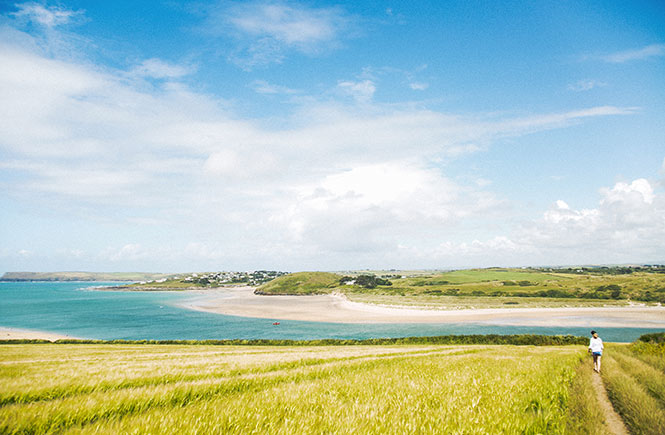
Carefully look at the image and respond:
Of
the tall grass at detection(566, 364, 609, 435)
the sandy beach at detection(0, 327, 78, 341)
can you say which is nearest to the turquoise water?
the sandy beach at detection(0, 327, 78, 341)

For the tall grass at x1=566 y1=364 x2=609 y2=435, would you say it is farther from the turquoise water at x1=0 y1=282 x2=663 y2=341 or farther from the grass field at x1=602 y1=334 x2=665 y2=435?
the turquoise water at x1=0 y1=282 x2=663 y2=341

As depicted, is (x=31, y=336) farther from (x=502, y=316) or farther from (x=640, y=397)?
(x=502, y=316)

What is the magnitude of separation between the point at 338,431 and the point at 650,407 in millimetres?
8636

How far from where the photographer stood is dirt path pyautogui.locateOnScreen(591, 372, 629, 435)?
7.24 meters

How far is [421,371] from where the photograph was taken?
10.5m

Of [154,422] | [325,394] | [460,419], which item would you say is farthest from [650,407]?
[154,422]

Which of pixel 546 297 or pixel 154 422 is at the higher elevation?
pixel 154 422

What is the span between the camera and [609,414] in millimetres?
8477

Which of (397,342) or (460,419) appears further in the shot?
(397,342)

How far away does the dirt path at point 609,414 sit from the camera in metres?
7.24

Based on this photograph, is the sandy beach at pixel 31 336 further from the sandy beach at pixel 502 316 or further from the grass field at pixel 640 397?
the grass field at pixel 640 397

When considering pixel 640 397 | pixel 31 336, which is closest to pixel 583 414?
pixel 640 397

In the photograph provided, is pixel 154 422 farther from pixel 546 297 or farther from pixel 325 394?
pixel 546 297

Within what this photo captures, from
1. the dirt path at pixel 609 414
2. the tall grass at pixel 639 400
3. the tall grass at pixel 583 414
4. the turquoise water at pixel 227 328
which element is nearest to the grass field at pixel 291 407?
the tall grass at pixel 583 414
